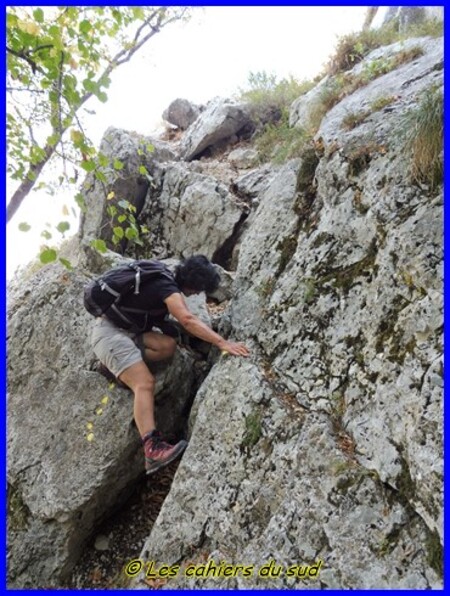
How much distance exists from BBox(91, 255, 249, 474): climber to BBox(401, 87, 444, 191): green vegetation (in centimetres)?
286

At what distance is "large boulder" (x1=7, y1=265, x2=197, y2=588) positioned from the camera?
5.71m

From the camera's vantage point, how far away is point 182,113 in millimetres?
16281

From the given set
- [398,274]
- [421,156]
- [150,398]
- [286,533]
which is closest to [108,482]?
[150,398]

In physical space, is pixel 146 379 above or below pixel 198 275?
below

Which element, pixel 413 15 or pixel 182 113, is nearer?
A: pixel 413 15

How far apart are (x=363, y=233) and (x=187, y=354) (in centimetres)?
324

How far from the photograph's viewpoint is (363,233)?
203 inches

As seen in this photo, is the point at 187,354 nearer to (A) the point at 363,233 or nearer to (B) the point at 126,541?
(B) the point at 126,541

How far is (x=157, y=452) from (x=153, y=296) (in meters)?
2.04

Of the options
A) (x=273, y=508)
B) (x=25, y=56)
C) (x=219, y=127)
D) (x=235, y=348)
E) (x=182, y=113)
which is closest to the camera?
(x=25, y=56)

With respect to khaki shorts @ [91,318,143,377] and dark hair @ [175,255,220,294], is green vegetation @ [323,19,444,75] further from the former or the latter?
khaki shorts @ [91,318,143,377]

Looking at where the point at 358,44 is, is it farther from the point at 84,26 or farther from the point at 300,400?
the point at 300,400

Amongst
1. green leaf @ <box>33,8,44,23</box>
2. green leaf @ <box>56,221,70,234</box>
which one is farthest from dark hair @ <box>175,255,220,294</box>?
green leaf @ <box>33,8,44,23</box>

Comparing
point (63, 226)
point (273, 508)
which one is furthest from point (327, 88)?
point (273, 508)
